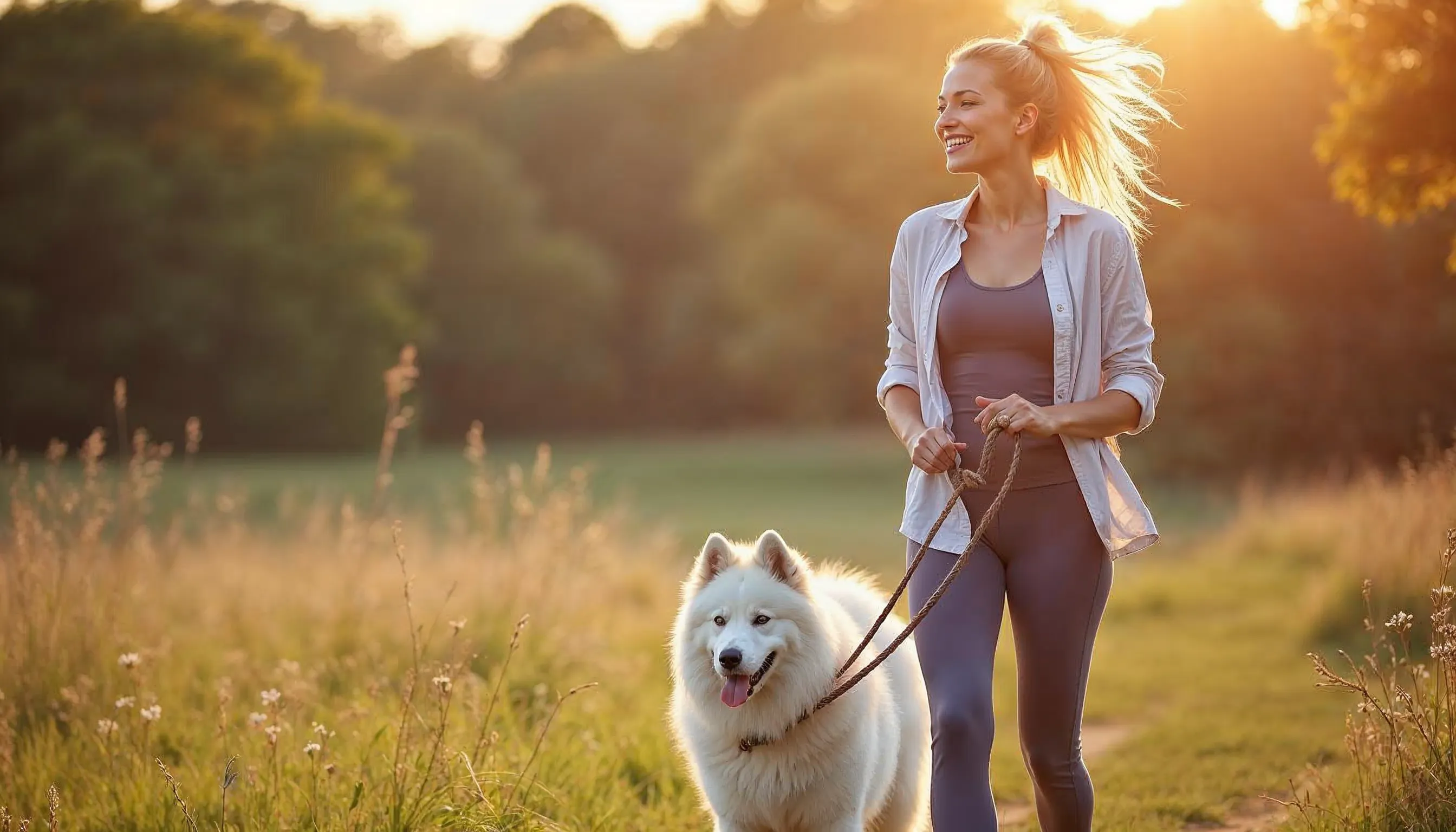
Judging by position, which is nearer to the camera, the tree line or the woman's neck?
the woman's neck

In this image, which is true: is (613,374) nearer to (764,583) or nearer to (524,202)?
(524,202)

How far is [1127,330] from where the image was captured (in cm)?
362

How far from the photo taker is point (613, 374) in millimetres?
45844

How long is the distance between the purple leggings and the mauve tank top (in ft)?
0.25

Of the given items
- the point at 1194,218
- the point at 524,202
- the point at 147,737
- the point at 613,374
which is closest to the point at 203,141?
the point at 524,202

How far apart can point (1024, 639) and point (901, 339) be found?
94cm

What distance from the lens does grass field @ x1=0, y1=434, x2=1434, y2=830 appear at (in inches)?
179

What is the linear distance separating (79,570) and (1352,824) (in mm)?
5919

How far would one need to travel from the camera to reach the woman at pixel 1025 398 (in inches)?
137

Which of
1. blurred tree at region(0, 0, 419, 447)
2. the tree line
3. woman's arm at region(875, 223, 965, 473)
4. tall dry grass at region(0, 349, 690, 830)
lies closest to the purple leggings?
woman's arm at region(875, 223, 965, 473)

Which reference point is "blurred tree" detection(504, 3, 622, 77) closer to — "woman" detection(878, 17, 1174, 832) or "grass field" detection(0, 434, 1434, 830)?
"grass field" detection(0, 434, 1434, 830)

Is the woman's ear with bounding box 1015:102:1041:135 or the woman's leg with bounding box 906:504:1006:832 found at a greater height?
the woman's ear with bounding box 1015:102:1041:135

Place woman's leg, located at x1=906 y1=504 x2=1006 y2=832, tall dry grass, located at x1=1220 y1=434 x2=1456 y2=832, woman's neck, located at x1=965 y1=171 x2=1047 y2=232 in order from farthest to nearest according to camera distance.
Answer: tall dry grass, located at x1=1220 y1=434 x2=1456 y2=832, woman's neck, located at x1=965 y1=171 x2=1047 y2=232, woman's leg, located at x1=906 y1=504 x2=1006 y2=832

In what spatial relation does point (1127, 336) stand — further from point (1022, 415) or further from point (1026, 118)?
point (1026, 118)
